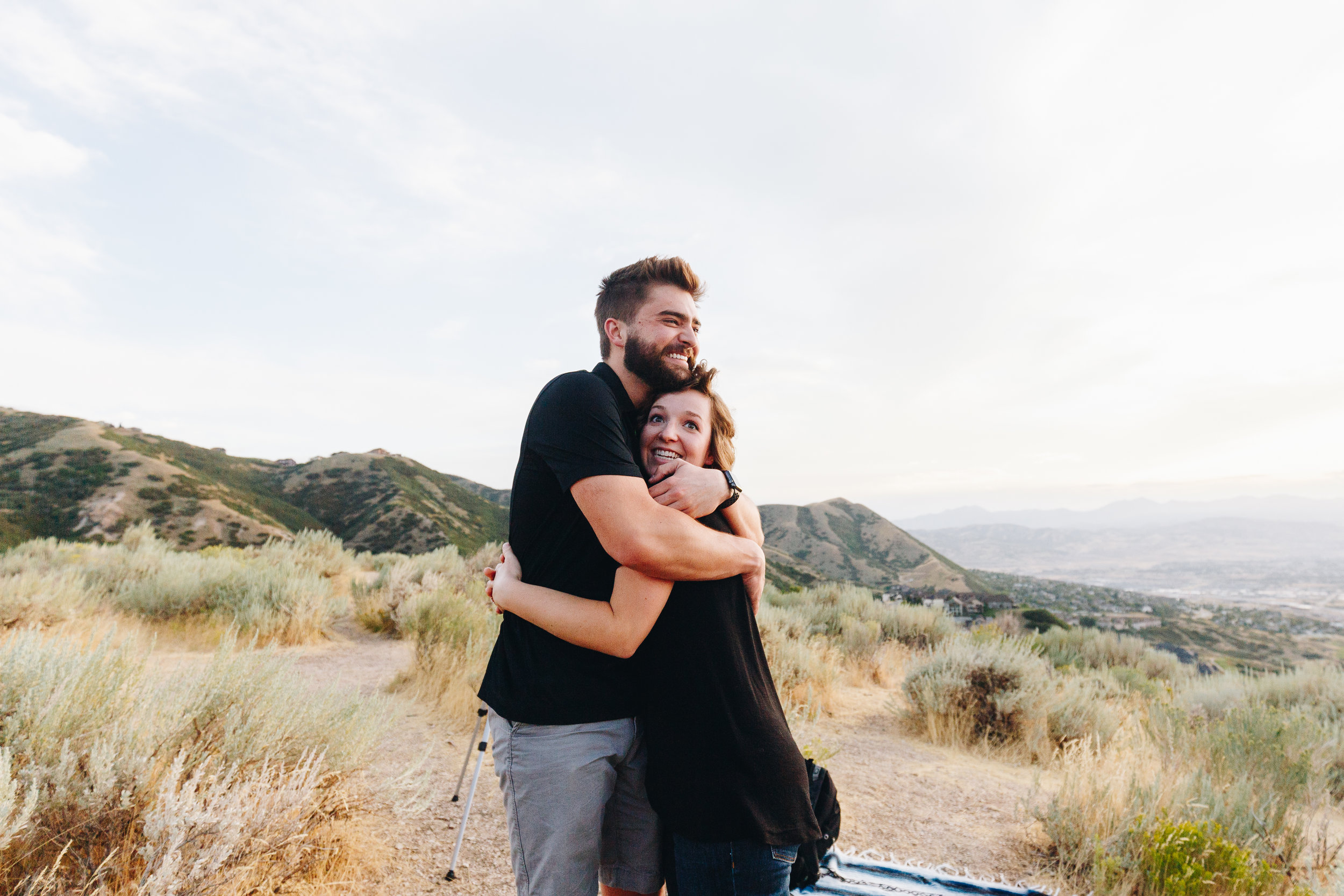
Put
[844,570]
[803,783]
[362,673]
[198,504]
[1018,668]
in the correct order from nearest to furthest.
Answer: [803,783]
[1018,668]
[362,673]
[198,504]
[844,570]

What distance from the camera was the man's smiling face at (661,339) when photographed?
197 cm

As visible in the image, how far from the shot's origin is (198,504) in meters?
37.6

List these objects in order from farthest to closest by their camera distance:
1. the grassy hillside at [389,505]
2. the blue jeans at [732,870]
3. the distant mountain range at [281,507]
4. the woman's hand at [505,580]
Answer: the grassy hillside at [389,505], the distant mountain range at [281,507], the woman's hand at [505,580], the blue jeans at [732,870]

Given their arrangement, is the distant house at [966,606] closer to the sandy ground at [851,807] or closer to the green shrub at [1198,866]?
the sandy ground at [851,807]

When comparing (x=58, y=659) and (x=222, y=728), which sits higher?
(x=58, y=659)

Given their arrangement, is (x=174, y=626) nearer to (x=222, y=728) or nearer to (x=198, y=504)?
(x=222, y=728)

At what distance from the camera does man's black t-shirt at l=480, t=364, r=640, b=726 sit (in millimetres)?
1599

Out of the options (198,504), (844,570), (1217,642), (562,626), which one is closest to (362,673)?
(562,626)

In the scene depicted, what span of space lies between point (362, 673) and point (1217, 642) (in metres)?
32.6

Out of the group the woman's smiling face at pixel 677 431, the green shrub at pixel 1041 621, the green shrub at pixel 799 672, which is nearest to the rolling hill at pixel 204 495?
the green shrub at pixel 1041 621

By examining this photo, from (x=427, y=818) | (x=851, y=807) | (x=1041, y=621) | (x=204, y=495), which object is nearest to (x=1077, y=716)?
(x=851, y=807)

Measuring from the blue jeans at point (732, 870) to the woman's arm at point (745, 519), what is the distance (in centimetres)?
78

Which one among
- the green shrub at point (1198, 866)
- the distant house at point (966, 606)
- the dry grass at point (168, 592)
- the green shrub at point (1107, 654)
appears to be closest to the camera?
the green shrub at point (1198, 866)

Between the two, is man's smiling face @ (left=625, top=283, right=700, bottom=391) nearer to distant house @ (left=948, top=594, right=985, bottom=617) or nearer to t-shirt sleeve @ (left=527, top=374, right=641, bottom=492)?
t-shirt sleeve @ (left=527, top=374, right=641, bottom=492)
